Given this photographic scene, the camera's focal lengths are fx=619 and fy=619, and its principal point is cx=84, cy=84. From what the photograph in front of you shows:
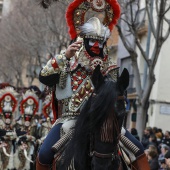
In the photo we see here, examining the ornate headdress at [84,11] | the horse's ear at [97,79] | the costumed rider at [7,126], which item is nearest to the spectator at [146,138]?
the costumed rider at [7,126]

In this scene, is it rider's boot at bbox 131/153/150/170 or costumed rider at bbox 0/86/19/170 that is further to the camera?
costumed rider at bbox 0/86/19/170

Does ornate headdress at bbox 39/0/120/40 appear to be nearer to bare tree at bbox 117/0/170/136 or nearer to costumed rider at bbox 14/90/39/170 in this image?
costumed rider at bbox 14/90/39/170

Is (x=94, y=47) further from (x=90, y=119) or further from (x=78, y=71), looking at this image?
(x=90, y=119)

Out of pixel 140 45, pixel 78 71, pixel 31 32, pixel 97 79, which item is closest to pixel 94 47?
pixel 78 71

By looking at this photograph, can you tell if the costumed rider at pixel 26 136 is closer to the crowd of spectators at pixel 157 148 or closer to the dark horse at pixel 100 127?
the crowd of spectators at pixel 157 148

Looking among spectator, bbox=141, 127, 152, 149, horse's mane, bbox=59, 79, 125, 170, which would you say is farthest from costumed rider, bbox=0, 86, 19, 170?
horse's mane, bbox=59, 79, 125, 170

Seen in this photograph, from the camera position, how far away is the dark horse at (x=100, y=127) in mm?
5594

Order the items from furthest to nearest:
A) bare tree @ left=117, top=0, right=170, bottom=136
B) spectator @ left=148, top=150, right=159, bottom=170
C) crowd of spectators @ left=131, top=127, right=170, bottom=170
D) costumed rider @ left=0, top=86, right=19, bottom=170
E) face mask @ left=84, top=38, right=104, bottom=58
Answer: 1. bare tree @ left=117, top=0, right=170, bottom=136
2. costumed rider @ left=0, top=86, right=19, bottom=170
3. spectator @ left=148, top=150, right=159, bottom=170
4. crowd of spectators @ left=131, top=127, right=170, bottom=170
5. face mask @ left=84, top=38, right=104, bottom=58

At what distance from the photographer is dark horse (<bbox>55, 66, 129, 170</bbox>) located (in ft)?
18.4

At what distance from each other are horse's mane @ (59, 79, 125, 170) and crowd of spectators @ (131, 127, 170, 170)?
432 cm

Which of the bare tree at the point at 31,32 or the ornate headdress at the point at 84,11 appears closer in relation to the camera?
the ornate headdress at the point at 84,11

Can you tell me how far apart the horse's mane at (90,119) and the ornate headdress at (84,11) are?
71.8 inches

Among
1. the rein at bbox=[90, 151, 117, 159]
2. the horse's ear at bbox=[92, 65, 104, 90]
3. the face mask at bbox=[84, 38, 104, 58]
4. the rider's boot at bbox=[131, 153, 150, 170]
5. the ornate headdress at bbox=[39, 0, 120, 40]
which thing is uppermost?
the ornate headdress at bbox=[39, 0, 120, 40]

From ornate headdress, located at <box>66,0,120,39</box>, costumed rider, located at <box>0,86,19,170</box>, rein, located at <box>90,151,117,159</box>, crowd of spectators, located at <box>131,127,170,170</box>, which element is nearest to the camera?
rein, located at <box>90,151,117,159</box>
